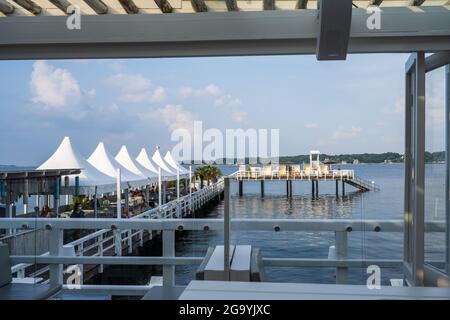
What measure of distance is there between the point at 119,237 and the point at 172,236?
0.49 metres

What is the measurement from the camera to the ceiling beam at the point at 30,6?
9.91ft

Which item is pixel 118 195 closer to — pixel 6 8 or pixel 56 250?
pixel 56 250

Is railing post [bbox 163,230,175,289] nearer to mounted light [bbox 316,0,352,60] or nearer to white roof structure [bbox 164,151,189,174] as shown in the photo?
white roof structure [bbox 164,151,189,174]

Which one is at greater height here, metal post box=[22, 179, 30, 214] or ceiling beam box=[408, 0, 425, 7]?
ceiling beam box=[408, 0, 425, 7]

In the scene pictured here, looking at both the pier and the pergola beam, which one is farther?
the pier

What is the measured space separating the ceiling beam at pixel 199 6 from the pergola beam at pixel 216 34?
0.04m

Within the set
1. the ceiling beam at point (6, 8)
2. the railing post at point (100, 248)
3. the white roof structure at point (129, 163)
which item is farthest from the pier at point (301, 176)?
the ceiling beam at point (6, 8)

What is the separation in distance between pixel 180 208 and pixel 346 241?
1364mm

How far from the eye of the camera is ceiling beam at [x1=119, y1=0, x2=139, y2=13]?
303 cm

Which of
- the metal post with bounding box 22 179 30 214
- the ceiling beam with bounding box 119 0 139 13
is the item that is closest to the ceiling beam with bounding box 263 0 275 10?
the ceiling beam with bounding box 119 0 139 13

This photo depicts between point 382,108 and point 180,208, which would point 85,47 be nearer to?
point 180,208

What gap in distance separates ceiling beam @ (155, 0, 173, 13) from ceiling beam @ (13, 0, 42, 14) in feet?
2.68

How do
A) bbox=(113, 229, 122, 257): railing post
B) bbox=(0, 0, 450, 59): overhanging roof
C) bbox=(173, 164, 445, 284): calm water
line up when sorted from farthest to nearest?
bbox=(113, 229, 122, 257): railing post < bbox=(173, 164, 445, 284): calm water < bbox=(0, 0, 450, 59): overhanging roof

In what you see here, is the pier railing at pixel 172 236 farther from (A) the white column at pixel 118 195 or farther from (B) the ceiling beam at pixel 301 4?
(B) the ceiling beam at pixel 301 4
